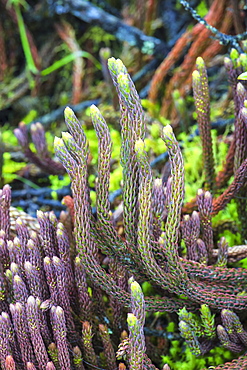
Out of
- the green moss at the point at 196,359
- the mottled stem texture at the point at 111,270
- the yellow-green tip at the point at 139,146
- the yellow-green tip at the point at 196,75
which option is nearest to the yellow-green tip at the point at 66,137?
the mottled stem texture at the point at 111,270

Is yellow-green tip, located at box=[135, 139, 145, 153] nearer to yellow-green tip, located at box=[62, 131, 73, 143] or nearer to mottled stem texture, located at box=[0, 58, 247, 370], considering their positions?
mottled stem texture, located at box=[0, 58, 247, 370]

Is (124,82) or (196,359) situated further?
(196,359)

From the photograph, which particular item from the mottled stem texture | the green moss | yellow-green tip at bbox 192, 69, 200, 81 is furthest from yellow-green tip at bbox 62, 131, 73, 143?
the green moss

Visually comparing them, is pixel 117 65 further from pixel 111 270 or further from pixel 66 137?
pixel 111 270

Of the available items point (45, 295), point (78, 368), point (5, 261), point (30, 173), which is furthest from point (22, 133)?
point (78, 368)

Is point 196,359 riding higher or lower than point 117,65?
lower

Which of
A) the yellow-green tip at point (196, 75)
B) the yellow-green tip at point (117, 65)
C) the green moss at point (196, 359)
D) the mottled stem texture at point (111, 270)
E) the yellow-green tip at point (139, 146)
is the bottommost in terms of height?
the green moss at point (196, 359)

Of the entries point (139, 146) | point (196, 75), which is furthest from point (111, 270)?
point (196, 75)

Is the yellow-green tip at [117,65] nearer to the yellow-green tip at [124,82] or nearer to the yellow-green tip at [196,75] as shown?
the yellow-green tip at [124,82]
